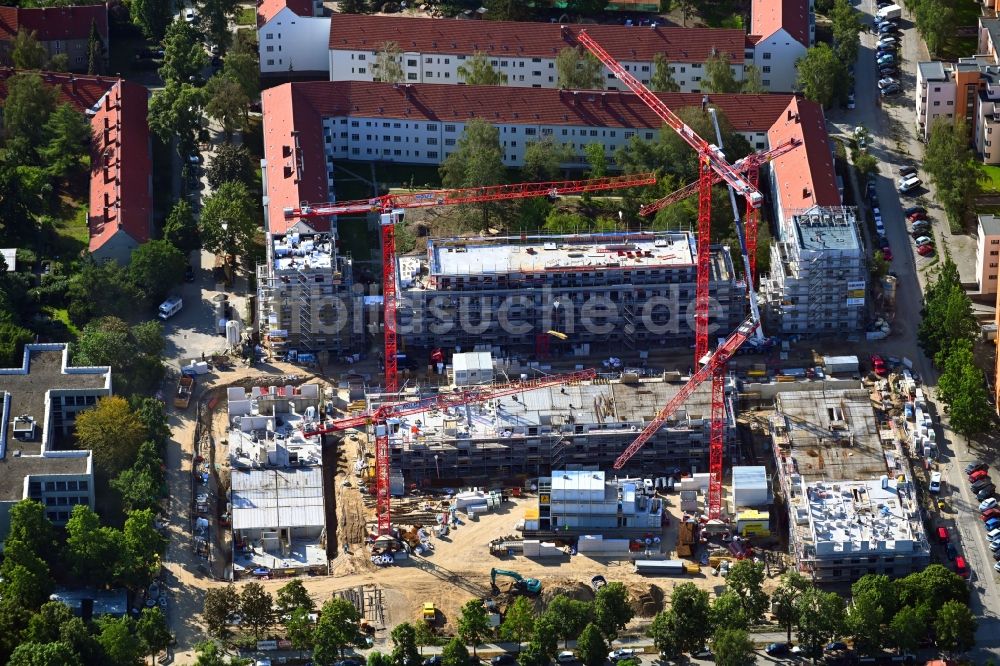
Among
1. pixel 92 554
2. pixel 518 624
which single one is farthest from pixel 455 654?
pixel 92 554

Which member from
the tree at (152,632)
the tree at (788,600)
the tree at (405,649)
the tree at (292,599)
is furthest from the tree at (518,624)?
the tree at (152,632)

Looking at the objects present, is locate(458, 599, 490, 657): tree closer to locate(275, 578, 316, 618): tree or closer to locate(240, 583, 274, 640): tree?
locate(275, 578, 316, 618): tree

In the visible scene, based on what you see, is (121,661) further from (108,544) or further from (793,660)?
(793,660)

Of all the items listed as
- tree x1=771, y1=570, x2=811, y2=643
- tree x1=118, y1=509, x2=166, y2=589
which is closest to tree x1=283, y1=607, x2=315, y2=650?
tree x1=118, y1=509, x2=166, y2=589

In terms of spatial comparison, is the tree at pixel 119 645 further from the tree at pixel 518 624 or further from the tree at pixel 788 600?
the tree at pixel 788 600

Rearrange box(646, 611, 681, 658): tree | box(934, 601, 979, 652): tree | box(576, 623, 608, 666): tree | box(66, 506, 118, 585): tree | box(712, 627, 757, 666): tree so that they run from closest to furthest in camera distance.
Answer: box(712, 627, 757, 666): tree, box(576, 623, 608, 666): tree, box(934, 601, 979, 652): tree, box(646, 611, 681, 658): tree, box(66, 506, 118, 585): tree

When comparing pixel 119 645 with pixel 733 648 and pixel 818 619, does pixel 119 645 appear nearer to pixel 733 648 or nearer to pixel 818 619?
pixel 733 648

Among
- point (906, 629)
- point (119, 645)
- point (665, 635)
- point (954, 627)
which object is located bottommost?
point (665, 635)
